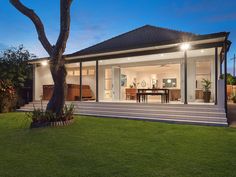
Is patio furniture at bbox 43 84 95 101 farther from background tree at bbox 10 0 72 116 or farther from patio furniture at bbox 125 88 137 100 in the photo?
background tree at bbox 10 0 72 116

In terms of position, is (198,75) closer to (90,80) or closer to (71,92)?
(90,80)

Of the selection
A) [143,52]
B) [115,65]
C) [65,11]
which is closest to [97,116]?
[143,52]

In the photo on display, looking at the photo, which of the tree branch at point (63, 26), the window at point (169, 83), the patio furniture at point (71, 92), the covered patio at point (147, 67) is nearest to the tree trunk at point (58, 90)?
the tree branch at point (63, 26)

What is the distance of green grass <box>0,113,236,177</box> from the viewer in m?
3.02

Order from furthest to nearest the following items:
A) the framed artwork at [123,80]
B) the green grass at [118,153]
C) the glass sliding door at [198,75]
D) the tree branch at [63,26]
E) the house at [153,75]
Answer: the framed artwork at [123,80], the glass sliding door at [198,75], the house at [153,75], the tree branch at [63,26], the green grass at [118,153]

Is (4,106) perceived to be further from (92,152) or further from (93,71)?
(92,152)

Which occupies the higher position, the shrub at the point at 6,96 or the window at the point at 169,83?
the window at the point at 169,83

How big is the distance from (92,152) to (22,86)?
1136cm

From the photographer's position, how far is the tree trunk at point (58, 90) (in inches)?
282

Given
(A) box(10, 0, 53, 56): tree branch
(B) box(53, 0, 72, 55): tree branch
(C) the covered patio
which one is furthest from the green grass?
(C) the covered patio

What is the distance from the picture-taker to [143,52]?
10.0 m

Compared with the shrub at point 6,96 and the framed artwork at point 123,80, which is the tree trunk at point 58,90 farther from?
the framed artwork at point 123,80

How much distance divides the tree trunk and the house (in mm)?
2719

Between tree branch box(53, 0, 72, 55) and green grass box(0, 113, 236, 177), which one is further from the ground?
tree branch box(53, 0, 72, 55)
